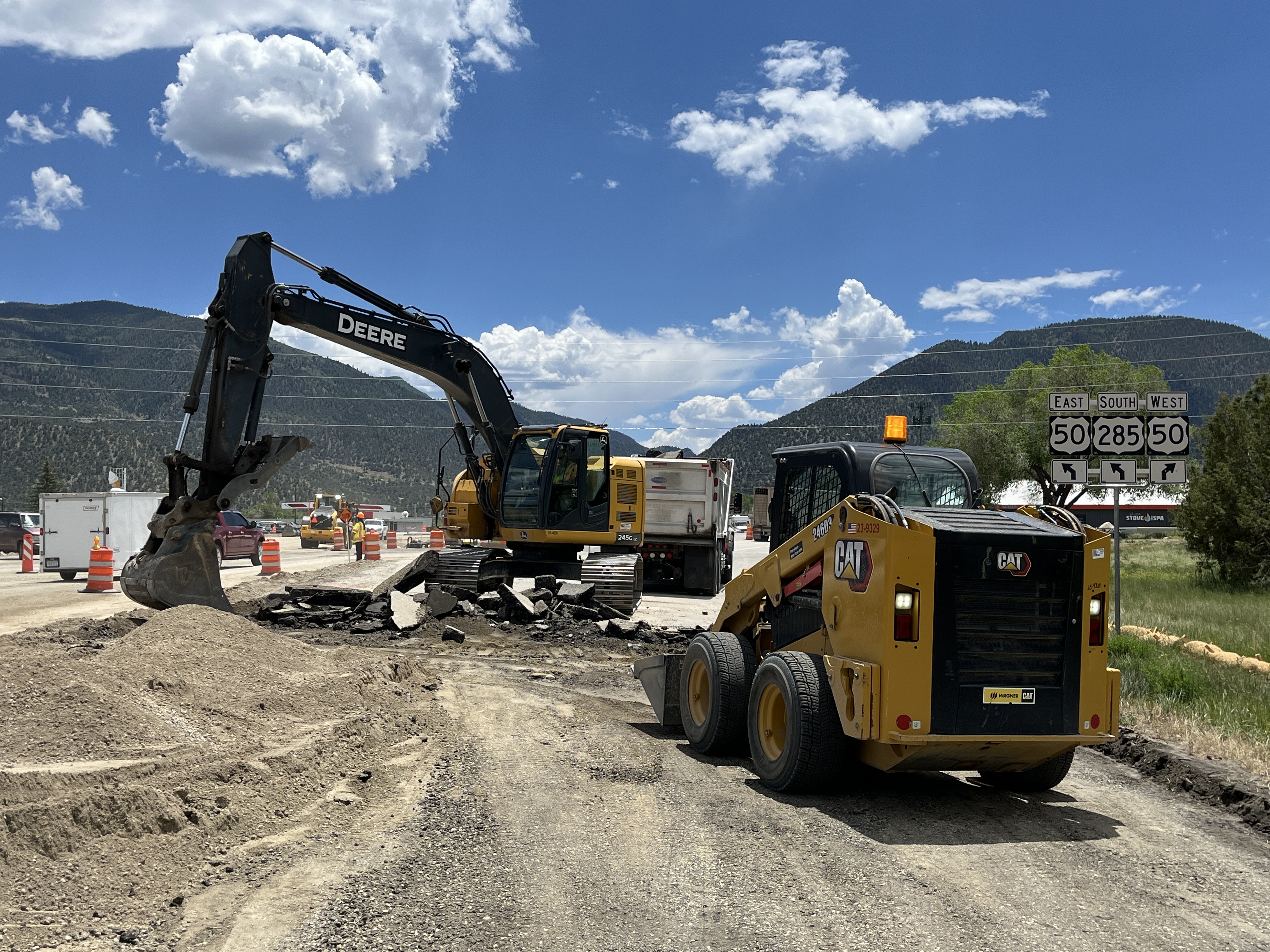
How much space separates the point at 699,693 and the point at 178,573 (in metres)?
8.14

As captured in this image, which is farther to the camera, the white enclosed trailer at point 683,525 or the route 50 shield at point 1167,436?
the white enclosed trailer at point 683,525

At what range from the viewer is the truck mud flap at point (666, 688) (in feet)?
28.8

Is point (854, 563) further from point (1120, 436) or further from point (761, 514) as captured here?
point (761, 514)

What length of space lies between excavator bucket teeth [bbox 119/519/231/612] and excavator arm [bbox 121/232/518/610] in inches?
0.5

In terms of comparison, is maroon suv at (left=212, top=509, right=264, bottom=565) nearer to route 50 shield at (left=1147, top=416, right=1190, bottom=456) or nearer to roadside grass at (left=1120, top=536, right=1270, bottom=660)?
roadside grass at (left=1120, top=536, right=1270, bottom=660)

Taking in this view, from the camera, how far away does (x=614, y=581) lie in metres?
17.6

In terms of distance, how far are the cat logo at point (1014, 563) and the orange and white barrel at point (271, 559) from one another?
79.4ft

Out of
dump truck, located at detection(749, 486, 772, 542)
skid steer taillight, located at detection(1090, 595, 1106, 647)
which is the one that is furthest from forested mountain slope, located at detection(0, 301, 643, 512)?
skid steer taillight, located at detection(1090, 595, 1106, 647)

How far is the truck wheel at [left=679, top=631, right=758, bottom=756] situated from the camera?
25.6ft

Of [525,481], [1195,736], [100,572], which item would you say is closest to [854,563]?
[1195,736]

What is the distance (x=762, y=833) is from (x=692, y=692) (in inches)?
98.5

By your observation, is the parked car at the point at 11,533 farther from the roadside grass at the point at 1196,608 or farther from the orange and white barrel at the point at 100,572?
the roadside grass at the point at 1196,608

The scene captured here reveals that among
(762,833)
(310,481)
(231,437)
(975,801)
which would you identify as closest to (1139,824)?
(975,801)

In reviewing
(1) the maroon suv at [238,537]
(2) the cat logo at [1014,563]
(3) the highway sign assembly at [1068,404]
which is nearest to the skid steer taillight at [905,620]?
(2) the cat logo at [1014,563]
